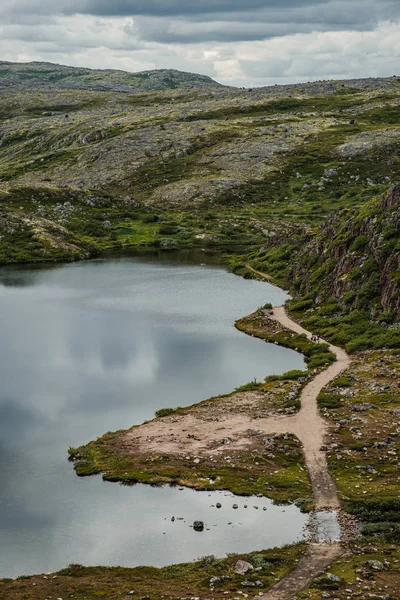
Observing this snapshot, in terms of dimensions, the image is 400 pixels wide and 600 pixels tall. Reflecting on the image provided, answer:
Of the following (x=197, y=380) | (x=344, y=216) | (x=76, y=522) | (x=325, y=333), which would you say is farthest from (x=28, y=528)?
(x=344, y=216)

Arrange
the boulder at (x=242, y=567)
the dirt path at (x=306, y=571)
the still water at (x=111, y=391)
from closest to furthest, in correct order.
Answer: the dirt path at (x=306, y=571), the boulder at (x=242, y=567), the still water at (x=111, y=391)

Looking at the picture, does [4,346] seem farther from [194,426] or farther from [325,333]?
[325,333]

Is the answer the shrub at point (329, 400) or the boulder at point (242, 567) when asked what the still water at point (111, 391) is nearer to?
the boulder at point (242, 567)

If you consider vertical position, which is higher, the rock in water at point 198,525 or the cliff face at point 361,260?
the cliff face at point 361,260

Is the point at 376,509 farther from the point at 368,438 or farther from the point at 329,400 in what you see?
the point at 329,400

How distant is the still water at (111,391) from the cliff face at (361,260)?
11.8 m

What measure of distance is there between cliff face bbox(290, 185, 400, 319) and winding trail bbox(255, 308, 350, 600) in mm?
12855

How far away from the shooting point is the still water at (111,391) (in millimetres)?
51781

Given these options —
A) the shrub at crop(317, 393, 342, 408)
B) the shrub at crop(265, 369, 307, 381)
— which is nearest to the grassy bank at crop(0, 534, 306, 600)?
the shrub at crop(317, 393, 342, 408)

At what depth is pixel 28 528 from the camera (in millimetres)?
52969

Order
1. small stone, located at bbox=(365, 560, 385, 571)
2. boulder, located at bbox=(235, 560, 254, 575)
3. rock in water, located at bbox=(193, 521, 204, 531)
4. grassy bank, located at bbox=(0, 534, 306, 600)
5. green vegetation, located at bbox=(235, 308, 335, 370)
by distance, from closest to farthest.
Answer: grassy bank, located at bbox=(0, 534, 306, 600)
small stone, located at bbox=(365, 560, 385, 571)
boulder, located at bbox=(235, 560, 254, 575)
rock in water, located at bbox=(193, 521, 204, 531)
green vegetation, located at bbox=(235, 308, 335, 370)

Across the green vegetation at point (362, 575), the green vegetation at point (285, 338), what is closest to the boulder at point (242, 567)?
the green vegetation at point (362, 575)

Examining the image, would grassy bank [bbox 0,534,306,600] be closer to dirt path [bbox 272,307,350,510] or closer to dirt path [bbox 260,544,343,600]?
dirt path [bbox 260,544,343,600]

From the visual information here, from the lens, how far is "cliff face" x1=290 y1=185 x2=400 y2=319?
108 meters
